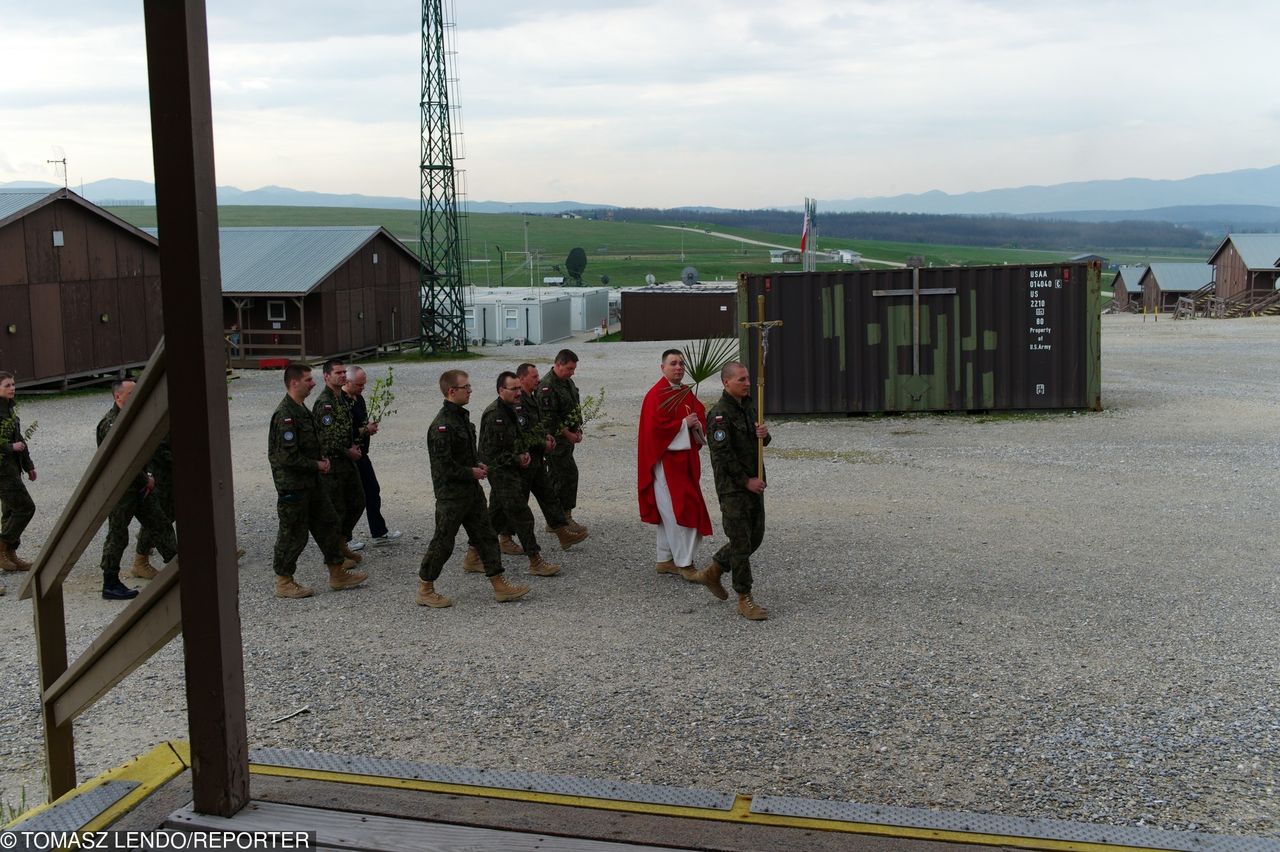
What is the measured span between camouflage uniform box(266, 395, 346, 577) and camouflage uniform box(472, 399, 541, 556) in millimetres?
1441

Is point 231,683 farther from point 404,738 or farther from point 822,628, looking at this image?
point 822,628

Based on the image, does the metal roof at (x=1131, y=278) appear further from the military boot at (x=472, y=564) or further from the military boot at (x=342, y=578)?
the military boot at (x=342, y=578)

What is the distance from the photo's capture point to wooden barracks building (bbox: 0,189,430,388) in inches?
1003

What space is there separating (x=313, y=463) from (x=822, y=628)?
436cm

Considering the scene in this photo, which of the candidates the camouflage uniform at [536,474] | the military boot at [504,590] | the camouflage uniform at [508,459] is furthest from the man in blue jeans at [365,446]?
the military boot at [504,590]

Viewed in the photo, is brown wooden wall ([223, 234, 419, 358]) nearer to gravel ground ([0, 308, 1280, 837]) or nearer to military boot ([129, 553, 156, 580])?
gravel ground ([0, 308, 1280, 837])

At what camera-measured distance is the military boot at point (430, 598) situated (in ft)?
30.7

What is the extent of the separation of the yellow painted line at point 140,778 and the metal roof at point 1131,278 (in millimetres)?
85802

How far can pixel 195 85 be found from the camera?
3.53 meters

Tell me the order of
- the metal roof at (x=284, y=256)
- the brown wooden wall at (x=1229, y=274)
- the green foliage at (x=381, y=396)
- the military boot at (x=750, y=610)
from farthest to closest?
the brown wooden wall at (x=1229, y=274) → the metal roof at (x=284, y=256) → the green foliage at (x=381, y=396) → the military boot at (x=750, y=610)

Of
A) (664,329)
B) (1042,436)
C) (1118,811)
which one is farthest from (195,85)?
(664,329)

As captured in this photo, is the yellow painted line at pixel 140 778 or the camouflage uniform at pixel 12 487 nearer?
the yellow painted line at pixel 140 778

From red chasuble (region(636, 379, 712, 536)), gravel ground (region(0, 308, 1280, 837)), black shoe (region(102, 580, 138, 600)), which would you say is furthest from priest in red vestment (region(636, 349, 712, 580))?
black shoe (region(102, 580, 138, 600))

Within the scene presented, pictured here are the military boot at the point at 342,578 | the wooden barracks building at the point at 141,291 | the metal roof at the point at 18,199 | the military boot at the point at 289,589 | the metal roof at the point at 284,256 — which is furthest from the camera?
the metal roof at the point at 284,256
